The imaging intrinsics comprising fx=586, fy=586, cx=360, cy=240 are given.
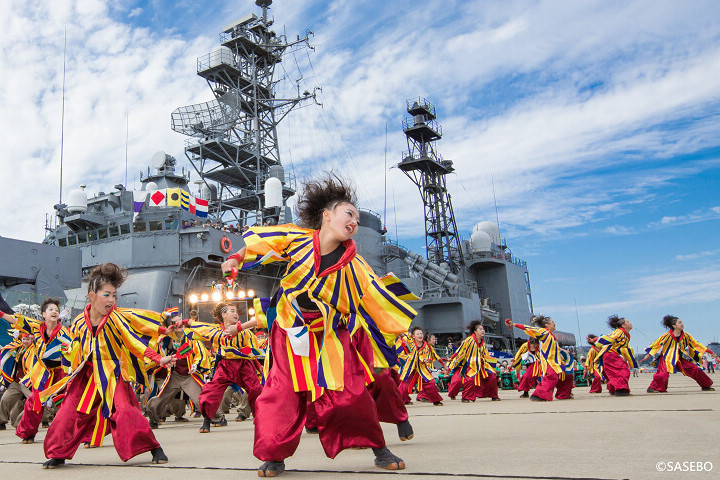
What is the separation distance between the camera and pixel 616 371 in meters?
11.1

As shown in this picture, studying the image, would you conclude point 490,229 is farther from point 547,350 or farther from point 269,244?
point 269,244

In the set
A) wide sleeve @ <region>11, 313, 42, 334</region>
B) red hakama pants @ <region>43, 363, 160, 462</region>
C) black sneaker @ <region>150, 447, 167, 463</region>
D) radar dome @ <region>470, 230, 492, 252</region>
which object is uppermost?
radar dome @ <region>470, 230, 492, 252</region>

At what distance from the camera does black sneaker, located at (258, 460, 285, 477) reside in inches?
136

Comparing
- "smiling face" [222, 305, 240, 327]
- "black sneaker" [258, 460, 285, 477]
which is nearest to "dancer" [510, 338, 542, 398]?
"smiling face" [222, 305, 240, 327]

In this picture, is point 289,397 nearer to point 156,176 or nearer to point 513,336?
point 156,176

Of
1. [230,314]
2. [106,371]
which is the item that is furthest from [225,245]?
[106,371]

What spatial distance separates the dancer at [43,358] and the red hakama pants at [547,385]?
26.2 feet

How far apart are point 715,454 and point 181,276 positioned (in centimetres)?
2794

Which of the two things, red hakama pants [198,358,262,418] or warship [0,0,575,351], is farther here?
warship [0,0,575,351]

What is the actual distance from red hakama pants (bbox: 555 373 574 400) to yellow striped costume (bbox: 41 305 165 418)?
846 centimetres

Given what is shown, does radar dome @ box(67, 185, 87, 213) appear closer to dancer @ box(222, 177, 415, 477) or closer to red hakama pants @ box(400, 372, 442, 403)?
red hakama pants @ box(400, 372, 442, 403)

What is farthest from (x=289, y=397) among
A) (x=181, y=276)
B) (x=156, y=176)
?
(x=156, y=176)

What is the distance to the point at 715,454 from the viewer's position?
3482mm

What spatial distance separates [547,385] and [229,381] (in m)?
5.91
